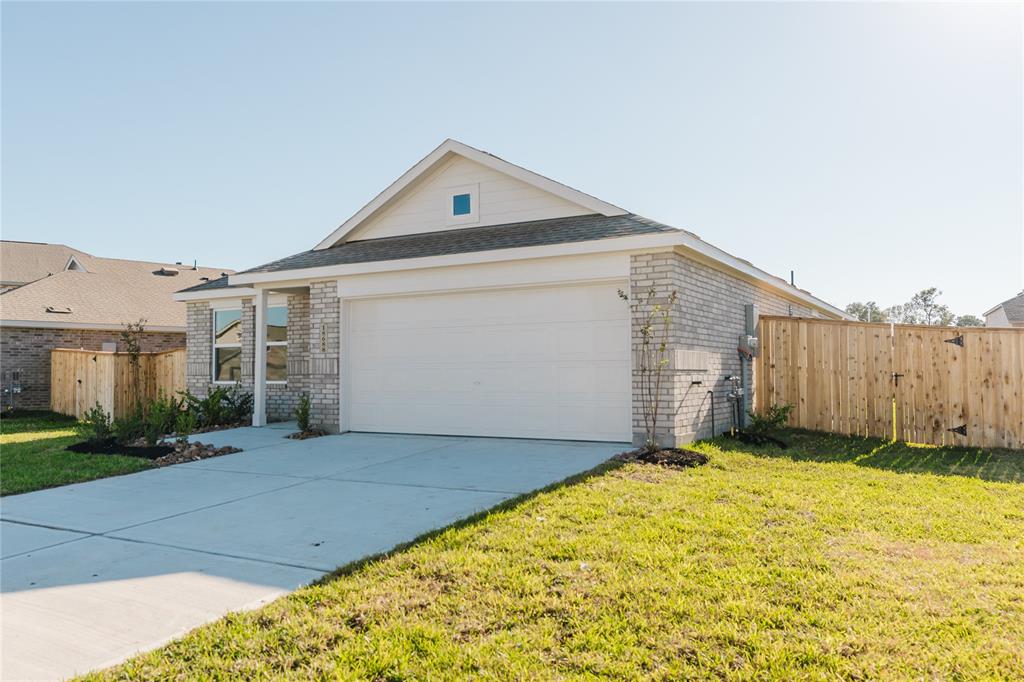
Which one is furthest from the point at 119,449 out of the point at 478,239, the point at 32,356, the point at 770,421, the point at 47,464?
the point at 32,356

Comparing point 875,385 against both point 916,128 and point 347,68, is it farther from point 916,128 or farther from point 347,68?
point 347,68

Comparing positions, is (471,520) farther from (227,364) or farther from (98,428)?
(227,364)

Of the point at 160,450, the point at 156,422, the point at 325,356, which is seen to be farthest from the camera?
the point at 325,356

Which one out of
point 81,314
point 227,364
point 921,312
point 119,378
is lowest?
point 119,378

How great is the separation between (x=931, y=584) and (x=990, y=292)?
47143 millimetres

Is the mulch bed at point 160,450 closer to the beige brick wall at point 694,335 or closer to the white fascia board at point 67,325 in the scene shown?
the beige brick wall at point 694,335

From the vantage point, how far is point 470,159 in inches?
478

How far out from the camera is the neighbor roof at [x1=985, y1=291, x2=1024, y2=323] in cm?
2941

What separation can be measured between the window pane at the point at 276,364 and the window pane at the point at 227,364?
1159 mm

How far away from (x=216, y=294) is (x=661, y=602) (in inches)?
567

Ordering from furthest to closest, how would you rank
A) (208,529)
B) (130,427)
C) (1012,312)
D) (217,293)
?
(1012,312) → (217,293) → (130,427) → (208,529)

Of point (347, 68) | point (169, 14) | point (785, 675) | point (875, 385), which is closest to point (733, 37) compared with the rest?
point (875, 385)

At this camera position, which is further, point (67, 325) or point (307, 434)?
point (67, 325)

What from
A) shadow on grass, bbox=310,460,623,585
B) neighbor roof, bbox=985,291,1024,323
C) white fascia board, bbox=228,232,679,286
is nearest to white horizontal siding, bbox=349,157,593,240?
white fascia board, bbox=228,232,679,286
